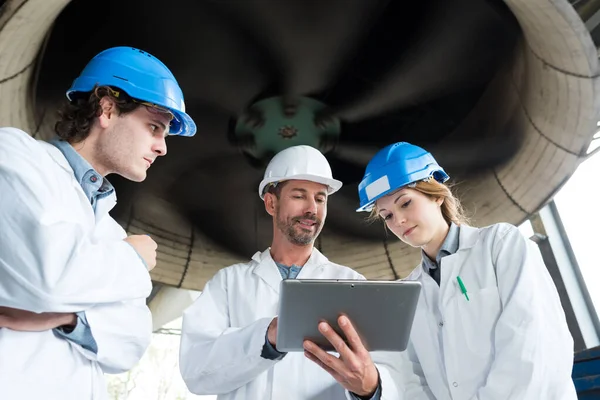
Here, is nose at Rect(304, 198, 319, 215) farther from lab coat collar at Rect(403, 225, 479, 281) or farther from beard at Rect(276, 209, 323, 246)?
lab coat collar at Rect(403, 225, 479, 281)

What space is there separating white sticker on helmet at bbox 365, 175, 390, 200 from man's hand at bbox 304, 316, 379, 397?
843 mm

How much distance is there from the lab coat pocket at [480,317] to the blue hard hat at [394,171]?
21.5 inches

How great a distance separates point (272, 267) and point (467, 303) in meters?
0.83

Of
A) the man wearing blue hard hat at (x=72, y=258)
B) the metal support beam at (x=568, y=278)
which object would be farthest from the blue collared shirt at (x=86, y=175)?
the metal support beam at (x=568, y=278)

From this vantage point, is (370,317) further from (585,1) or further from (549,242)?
(549,242)

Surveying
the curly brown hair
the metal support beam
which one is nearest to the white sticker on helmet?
the curly brown hair

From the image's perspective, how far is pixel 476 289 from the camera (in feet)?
6.21

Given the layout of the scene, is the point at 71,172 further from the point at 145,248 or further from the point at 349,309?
the point at 349,309

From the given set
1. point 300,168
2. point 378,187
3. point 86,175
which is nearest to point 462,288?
point 378,187

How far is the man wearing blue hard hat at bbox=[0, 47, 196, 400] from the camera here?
3.80 feet

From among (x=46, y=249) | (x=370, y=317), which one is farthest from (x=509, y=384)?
(x=46, y=249)

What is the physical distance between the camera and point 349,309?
1399mm

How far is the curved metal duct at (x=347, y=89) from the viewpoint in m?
2.62

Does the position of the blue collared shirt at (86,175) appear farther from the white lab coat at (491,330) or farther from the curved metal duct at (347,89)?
the white lab coat at (491,330)
